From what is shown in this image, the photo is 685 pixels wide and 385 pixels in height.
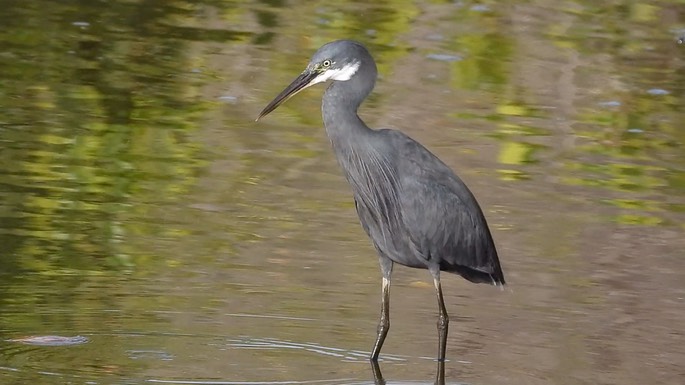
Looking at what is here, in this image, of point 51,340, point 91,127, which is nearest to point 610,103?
point 91,127

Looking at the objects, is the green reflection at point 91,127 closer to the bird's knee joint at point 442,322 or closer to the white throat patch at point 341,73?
the white throat patch at point 341,73

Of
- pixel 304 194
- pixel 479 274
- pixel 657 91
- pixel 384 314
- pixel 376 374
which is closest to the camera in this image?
pixel 376 374

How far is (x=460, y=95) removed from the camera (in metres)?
11.1

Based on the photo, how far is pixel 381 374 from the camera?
6.18m

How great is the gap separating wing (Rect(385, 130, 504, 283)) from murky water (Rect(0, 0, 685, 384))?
1.17 feet

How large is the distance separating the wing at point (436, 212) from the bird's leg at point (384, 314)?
165 mm

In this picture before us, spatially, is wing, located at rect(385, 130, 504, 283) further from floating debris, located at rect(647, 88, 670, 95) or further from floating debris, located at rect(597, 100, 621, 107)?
floating debris, located at rect(647, 88, 670, 95)

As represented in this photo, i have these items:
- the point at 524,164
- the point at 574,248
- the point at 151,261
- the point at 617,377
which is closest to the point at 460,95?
the point at 524,164

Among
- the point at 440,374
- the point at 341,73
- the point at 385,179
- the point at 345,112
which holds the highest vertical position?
the point at 341,73

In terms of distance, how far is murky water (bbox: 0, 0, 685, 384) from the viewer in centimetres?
636

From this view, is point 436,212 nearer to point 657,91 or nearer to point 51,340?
point 51,340

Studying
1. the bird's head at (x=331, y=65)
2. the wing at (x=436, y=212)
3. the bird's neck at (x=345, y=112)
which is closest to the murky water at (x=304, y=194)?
the wing at (x=436, y=212)

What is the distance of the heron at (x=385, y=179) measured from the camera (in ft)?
21.1

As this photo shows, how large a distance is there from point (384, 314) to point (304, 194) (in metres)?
2.24
